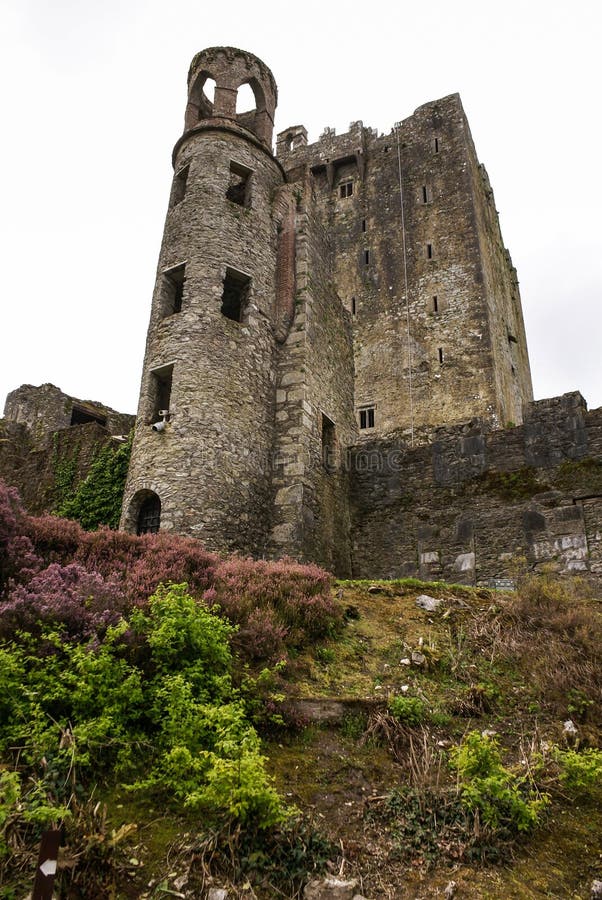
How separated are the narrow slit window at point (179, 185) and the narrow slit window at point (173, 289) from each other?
2.07 metres

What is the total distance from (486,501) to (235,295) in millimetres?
7244

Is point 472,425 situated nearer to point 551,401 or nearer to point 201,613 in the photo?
point 551,401

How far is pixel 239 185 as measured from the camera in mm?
15555

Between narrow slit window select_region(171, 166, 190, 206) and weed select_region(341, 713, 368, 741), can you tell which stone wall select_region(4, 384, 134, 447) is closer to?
narrow slit window select_region(171, 166, 190, 206)

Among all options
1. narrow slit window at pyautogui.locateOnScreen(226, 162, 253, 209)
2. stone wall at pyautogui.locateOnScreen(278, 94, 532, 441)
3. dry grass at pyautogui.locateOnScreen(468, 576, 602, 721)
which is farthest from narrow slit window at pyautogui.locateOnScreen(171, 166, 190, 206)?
stone wall at pyautogui.locateOnScreen(278, 94, 532, 441)

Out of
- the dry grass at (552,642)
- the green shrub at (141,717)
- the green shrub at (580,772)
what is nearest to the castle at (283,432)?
the dry grass at (552,642)

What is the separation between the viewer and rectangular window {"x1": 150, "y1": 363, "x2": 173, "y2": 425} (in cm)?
1285

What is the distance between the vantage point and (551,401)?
13406mm

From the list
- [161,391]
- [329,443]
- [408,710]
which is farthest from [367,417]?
[408,710]

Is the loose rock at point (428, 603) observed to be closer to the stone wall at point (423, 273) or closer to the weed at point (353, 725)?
the weed at point (353, 725)

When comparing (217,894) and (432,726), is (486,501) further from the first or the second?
(217,894)

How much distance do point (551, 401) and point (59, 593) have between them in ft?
35.2

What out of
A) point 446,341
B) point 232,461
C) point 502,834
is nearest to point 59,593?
point 502,834

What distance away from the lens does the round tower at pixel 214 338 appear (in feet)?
39.1
